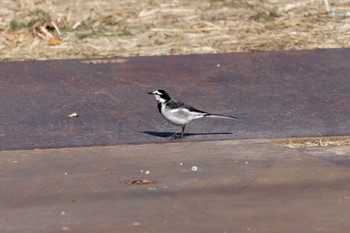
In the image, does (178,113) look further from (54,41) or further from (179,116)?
(54,41)

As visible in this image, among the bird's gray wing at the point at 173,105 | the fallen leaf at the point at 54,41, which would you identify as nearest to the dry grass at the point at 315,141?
the bird's gray wing at the point at 173,105

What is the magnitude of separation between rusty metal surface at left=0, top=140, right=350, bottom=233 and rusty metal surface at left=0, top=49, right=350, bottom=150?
0.61 metres

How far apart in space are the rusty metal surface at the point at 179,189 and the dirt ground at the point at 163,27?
4.21 m

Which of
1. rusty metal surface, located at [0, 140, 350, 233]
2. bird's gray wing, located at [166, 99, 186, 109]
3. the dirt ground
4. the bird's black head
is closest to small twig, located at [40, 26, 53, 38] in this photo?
the dirt ground

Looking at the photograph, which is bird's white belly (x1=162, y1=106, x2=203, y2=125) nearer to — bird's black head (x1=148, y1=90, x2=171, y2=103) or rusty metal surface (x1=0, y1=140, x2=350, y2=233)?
bird's black head (x1=148, y1=90, x2=171, y2=103)

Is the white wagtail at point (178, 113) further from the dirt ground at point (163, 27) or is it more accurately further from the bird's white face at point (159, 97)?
the dirt ground at point (163, 27)

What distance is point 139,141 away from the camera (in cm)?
991

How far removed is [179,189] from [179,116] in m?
2.15

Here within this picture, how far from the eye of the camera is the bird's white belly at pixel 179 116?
10242mm

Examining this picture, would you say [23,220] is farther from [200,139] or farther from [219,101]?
[219,101]

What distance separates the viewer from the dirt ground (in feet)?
45.1

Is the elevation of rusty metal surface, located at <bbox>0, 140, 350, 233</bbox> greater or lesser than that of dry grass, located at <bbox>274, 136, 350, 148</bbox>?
lesser

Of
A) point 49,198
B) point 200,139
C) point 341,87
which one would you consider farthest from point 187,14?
point 49,198

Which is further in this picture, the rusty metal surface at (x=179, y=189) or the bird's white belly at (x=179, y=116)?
the bird's white belly at (x=179, y=116)
